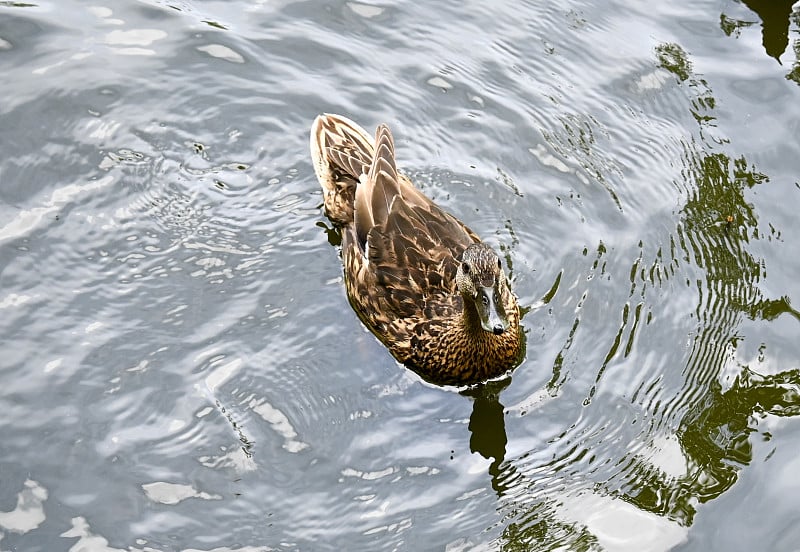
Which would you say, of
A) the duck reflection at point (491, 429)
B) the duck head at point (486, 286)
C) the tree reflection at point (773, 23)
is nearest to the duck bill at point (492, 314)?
the duck head at point (486, 286)

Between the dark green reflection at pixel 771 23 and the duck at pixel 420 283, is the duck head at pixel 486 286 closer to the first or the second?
the duck at pixel 420 283

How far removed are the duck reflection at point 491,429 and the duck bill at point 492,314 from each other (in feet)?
2.16

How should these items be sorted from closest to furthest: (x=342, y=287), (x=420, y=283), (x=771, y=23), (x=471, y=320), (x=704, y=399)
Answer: (x=704, y=399) → (x=471, y=320) → (x=420, y=283) → (x=342, y=287) → (x=771, y=23)

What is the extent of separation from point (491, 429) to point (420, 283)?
3.82 feet

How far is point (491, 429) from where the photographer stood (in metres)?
7.16

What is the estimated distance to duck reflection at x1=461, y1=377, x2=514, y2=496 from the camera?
6879mm

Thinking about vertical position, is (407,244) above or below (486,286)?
below

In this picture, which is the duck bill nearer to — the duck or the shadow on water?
the duck

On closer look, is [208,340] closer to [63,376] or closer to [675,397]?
[63,376]

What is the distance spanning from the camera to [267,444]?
6.88m

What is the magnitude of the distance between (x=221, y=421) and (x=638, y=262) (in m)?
3.27

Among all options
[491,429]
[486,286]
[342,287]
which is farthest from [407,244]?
[491,429]

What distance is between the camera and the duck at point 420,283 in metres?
7.41

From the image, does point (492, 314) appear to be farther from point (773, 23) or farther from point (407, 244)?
point (773, 23)
